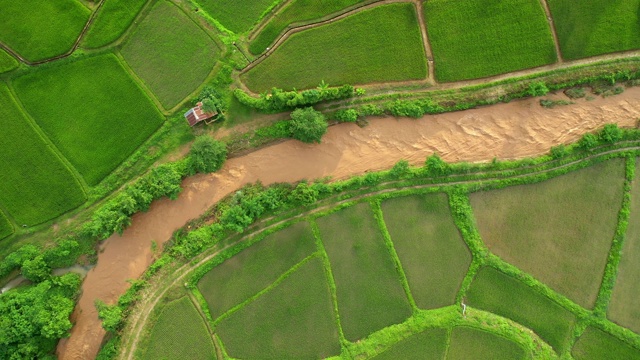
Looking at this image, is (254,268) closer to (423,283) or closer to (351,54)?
(423,283)

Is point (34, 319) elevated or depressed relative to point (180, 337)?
elevated

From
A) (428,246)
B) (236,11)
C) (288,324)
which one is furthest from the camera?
(236,11)

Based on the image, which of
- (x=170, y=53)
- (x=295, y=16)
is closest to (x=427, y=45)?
(x=295, y=16)

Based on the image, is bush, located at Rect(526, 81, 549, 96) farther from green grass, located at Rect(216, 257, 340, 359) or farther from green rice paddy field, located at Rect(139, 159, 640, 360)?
green grass, located at Rect(216, 257, 340, 359)

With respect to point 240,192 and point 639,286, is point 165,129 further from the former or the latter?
point 639,286

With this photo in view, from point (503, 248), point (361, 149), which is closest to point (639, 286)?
point (503, 248)

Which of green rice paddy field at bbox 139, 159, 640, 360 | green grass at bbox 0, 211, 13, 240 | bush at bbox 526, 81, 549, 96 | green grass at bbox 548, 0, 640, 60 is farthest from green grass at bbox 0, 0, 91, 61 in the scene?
green grass at bbox 548, 0, 640, 60
